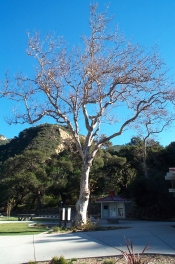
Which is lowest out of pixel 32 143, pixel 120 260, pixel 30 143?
pixel 120 260

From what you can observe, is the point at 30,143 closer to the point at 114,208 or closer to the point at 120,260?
the point at 114,208

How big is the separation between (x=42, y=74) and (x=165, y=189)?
1537cm

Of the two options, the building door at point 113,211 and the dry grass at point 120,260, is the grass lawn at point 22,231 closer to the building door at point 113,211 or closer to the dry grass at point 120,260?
the dry grass at point 120,260

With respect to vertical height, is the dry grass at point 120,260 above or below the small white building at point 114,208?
below

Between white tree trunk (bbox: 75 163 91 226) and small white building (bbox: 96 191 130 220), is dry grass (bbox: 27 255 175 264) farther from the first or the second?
small white building (bbox: 96 191 130 220)

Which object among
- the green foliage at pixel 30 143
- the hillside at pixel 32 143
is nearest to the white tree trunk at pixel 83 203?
the hillside at pixel 32 143

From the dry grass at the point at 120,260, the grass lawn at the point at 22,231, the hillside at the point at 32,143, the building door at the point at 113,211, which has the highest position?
the hillside at the point at 32,143

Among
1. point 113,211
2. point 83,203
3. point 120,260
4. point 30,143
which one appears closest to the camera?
point 120,260

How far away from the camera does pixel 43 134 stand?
66688 mm

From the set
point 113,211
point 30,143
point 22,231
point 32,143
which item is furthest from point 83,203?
point 30,143

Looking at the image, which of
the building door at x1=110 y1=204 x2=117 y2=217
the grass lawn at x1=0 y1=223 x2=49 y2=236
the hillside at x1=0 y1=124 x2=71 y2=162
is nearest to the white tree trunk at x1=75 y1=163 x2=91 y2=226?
the grass lawn at x1=0 y1=223 x2=49 y2=236

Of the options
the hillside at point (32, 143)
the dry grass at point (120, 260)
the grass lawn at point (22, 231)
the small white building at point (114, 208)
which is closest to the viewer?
the dry grass at point (120, 260)

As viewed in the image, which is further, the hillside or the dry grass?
the hillside

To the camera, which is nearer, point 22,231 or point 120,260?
point 120,260
